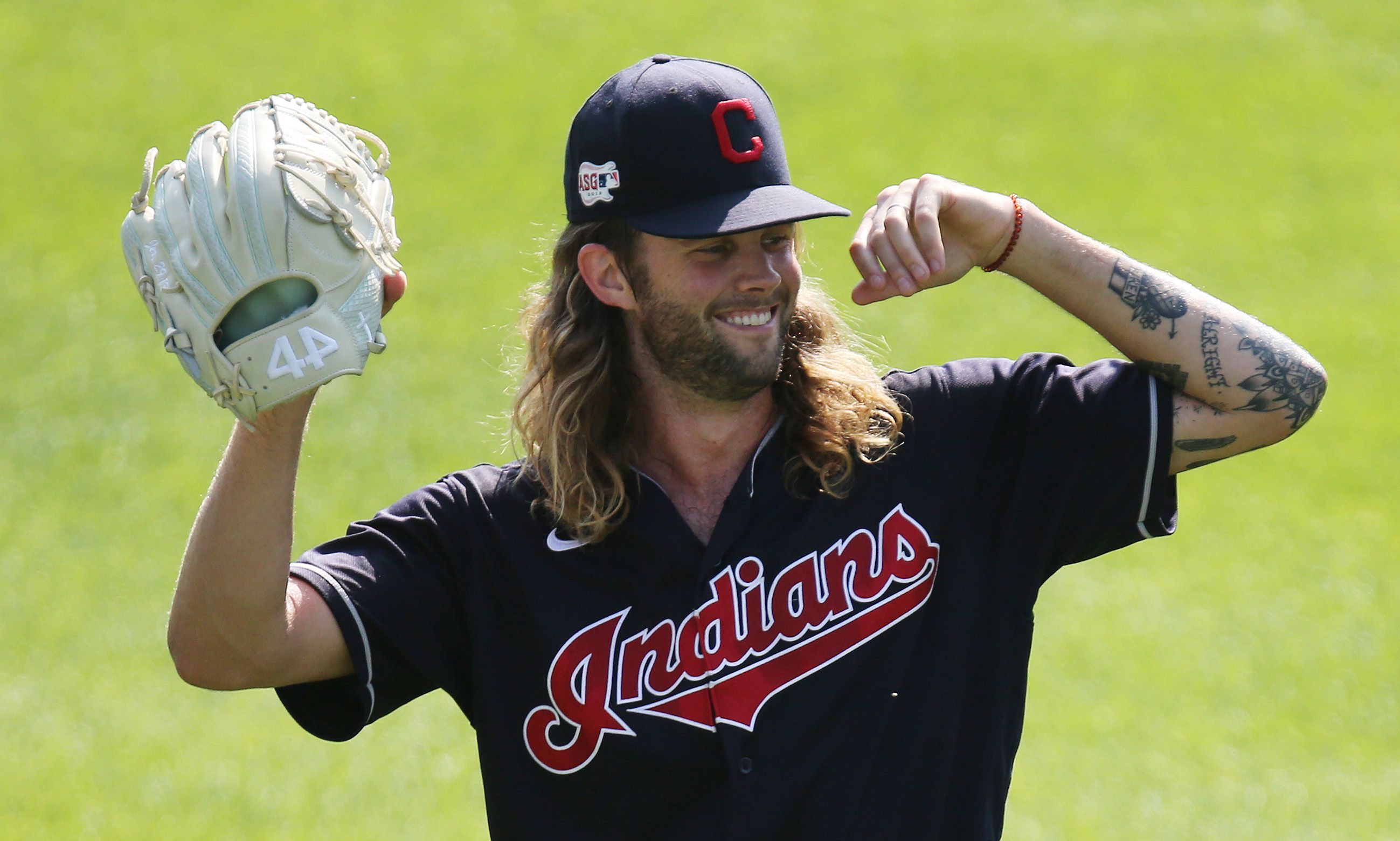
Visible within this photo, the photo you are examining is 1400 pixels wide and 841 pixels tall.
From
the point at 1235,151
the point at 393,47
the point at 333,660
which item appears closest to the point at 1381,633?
the point at 1235,151

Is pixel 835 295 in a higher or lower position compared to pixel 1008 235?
lower

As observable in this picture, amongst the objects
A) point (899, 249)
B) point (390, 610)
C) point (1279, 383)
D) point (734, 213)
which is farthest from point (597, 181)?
point (1279, 383)

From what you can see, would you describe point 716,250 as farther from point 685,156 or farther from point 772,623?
point 772,623

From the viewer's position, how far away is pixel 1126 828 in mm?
5883

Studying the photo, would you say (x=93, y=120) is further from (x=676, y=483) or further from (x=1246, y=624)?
(x=676, y=483)

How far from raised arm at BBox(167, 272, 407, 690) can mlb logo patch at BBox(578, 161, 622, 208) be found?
0.56 meters

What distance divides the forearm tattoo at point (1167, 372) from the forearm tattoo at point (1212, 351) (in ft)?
0.14

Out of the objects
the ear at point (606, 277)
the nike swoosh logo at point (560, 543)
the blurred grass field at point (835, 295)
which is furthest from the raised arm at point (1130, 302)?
the blurred grass field at point (835, 295)

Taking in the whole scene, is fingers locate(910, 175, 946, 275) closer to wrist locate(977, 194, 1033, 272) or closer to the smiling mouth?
wrist locate(977, 194, 1033, 272)

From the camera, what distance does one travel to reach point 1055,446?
8.32 feet

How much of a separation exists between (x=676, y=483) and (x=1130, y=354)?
84cm

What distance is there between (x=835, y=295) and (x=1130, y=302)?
6.43 meters

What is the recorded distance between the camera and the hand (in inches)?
96.3

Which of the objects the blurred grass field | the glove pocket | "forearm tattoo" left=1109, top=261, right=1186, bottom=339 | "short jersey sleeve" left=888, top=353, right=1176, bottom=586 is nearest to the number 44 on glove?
the glove pocket
